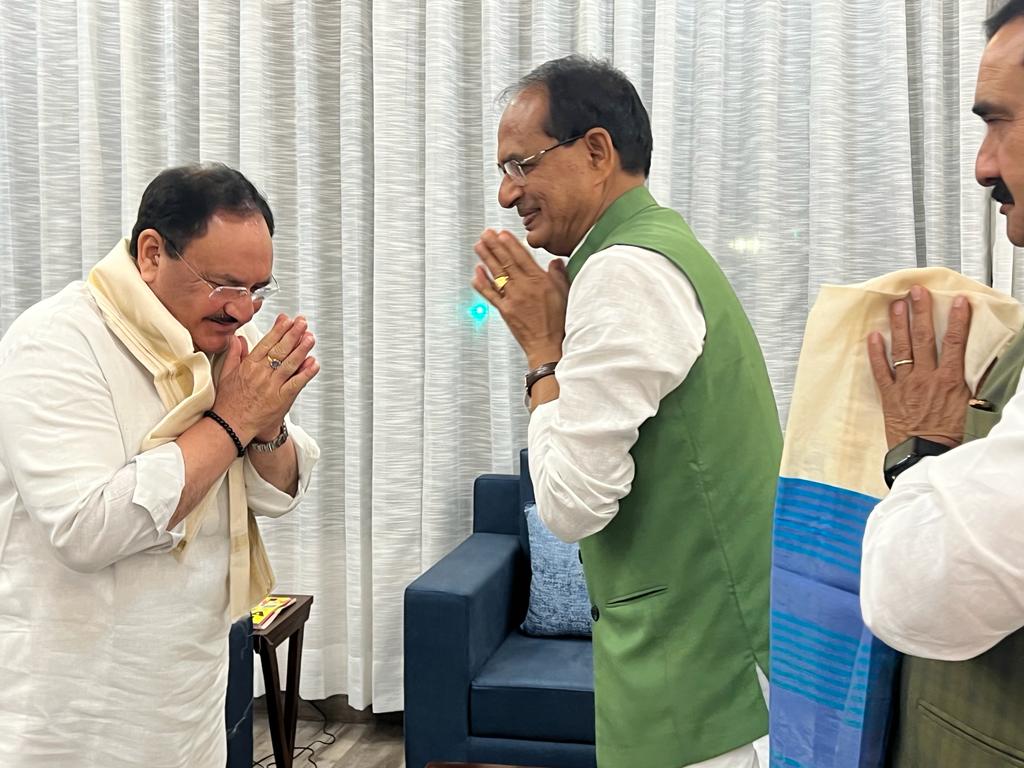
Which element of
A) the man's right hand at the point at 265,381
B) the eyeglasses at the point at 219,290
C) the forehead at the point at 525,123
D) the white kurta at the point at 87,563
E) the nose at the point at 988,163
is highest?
the forehead at the point at 525,123

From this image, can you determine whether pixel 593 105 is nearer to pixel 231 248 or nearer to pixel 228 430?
pixel 231 248

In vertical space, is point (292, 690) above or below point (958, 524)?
below

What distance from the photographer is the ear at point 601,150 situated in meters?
1.22

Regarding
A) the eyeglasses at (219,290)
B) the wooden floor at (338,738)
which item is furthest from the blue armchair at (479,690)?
the eyeglasses at (219,290)

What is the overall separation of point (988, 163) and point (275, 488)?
1.16 meters

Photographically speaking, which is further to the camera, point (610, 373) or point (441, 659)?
point (441, 659)

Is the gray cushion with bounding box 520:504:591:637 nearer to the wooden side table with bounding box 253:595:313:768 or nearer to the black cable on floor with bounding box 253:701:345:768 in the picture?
the wooden side table with bounding box 253:595:313:768

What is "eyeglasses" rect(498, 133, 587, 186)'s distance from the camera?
1.22 meters

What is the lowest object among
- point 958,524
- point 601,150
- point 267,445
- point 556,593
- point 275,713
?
point 275,713

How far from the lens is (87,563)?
121 cm

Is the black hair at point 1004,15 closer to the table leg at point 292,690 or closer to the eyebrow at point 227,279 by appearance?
the eyebrow at point 227,279

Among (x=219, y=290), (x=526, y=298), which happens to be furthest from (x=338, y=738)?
(x=526, y=298)

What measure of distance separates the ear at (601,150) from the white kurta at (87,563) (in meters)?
0.73

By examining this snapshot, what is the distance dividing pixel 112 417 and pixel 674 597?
2.71ft
